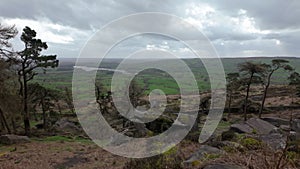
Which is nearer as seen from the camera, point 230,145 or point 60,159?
point 230,145

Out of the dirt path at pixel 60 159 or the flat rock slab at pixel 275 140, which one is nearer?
the flat rock slab at pixel 275 140

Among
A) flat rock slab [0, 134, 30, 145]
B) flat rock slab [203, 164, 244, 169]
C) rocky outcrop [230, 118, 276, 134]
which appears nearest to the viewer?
flat rock slab [203, 164, 244, 169]

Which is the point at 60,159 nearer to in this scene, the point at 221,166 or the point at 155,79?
the point at 221,166

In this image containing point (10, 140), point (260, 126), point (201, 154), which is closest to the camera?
point (201, 154)

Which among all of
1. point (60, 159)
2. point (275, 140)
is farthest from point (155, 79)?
point (275, 140)

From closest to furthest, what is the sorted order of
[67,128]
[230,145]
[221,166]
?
[221,166], [230,145], [67,128]

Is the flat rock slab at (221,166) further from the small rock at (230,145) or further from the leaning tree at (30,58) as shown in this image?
the leaning tree at (30,58)

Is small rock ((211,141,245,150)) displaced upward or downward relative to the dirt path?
upward

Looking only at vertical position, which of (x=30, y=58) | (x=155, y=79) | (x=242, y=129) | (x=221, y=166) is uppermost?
(x=30, y=58)

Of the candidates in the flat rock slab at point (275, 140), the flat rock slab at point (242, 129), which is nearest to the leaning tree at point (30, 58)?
the flat rock slab at point (242, 129)

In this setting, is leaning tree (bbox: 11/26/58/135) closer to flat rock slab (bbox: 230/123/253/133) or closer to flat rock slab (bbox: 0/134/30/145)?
flat rock slab (bbox: 0/134/30/145)

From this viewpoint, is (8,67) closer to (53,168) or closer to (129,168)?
(53,168)

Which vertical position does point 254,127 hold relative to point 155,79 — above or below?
above

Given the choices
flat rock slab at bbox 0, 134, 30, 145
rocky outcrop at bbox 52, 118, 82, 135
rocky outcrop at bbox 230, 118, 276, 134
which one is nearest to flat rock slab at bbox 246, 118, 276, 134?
rocky outcrop at bbox 230, 118, 276, 134
